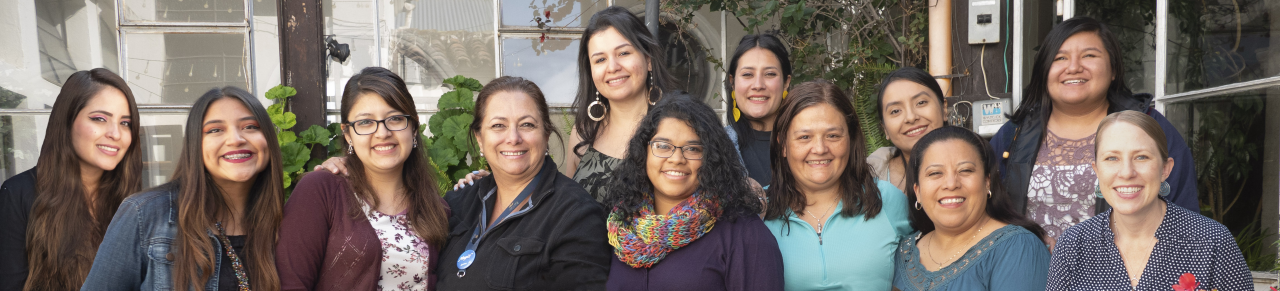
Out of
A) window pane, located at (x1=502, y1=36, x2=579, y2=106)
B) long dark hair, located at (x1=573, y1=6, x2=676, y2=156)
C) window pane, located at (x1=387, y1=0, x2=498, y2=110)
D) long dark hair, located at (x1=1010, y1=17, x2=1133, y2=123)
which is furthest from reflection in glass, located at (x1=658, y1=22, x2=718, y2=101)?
long dark hair, located at (x1=1010, y1=17, x2=1133, y2=123)

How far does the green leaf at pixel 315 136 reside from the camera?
4.55 m

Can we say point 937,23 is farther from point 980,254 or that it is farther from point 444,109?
point 444,109

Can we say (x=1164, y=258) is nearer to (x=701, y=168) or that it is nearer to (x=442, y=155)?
(x=701, y=168)

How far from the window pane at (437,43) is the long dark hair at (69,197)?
2052 mm

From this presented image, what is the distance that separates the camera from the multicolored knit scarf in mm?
2289

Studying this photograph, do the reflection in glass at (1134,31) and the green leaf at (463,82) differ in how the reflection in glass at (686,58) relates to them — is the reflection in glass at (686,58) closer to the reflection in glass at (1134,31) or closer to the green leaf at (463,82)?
the green leaf at (463,82)

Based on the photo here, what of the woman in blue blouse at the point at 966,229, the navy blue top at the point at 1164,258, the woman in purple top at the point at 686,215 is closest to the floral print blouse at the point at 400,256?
the woman in purple top at the point at 686,215

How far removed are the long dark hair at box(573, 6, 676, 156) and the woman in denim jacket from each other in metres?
1.10

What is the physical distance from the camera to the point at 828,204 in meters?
2.55

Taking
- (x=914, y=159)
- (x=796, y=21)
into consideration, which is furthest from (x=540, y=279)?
(x=796, y=21)

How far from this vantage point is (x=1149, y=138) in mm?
2107

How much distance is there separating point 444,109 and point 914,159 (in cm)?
290

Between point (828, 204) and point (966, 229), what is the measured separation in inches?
15.9

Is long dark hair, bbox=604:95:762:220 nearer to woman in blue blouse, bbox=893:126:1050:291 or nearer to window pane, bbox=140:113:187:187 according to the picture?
woman in blue blouse, bbox=893:126:1050:291
